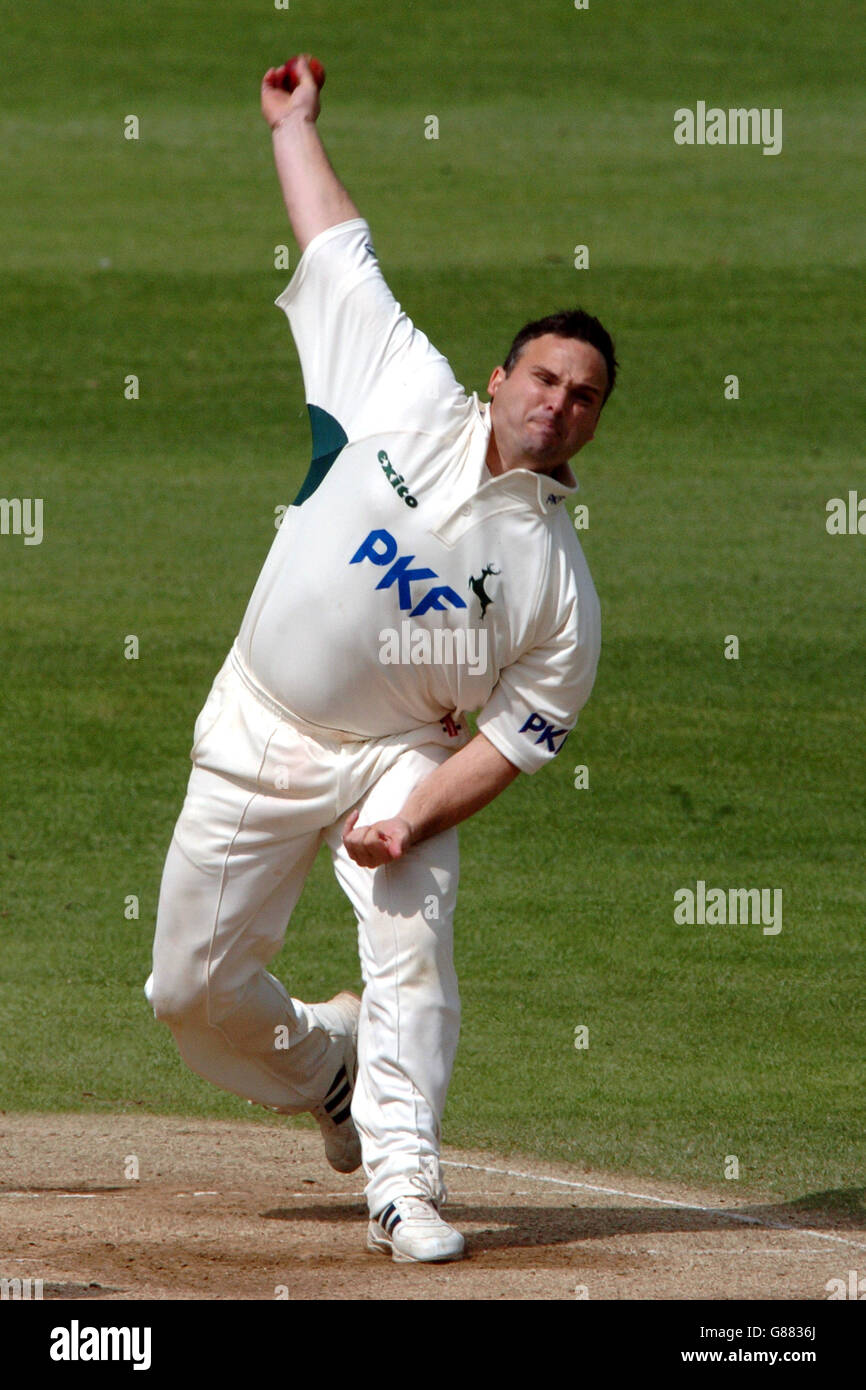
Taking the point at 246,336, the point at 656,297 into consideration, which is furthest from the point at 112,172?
the point at 656,297

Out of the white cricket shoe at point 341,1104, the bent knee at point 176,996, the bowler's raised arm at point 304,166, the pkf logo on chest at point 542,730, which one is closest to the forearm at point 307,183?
the bowler's raised arm at point 304,166

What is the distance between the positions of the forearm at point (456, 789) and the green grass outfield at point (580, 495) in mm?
1858

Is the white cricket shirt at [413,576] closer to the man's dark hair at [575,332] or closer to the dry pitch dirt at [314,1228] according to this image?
the man's dark hair at [575,332]

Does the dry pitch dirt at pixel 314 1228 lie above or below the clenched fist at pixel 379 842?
below

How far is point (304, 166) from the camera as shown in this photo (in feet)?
20.3

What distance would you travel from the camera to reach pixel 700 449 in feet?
56.6

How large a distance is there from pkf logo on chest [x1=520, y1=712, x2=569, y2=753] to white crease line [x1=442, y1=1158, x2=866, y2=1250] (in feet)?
5.44

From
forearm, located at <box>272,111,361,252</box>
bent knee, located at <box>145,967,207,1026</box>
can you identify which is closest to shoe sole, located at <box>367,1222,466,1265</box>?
bent knee, located at <box>145,967,207,1026</box>

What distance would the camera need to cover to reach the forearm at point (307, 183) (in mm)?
6118

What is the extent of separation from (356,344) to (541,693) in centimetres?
111

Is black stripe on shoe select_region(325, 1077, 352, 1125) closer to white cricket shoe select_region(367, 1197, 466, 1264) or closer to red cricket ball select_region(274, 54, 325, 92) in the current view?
white cricket shoe select_region(367, 1197, 466, 1264)

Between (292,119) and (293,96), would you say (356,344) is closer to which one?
(292,119)

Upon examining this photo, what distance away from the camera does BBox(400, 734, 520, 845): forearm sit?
19.0 feet

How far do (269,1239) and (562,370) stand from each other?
8.40 ft
